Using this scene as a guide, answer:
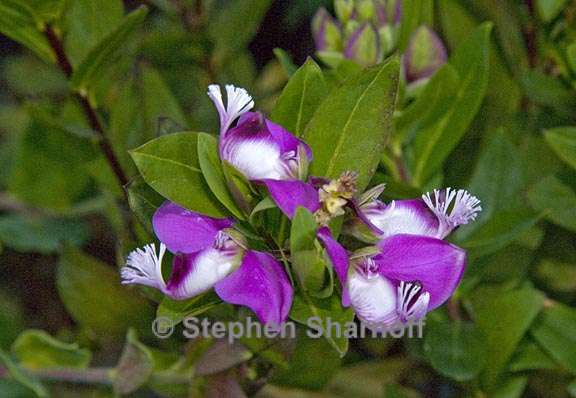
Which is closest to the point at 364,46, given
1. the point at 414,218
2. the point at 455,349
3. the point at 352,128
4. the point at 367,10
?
the point at 367,10

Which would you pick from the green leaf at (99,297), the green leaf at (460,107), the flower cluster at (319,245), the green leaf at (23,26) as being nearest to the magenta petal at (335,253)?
the flower cluster at (319,245)

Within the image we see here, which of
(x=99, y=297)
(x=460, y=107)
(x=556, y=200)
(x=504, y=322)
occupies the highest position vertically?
(x=460, y=107)

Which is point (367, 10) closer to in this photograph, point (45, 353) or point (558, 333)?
point (558, 333)

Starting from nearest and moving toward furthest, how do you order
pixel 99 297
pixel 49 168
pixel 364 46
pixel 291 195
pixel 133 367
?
pixel 291 195 < pixel 364 46 < pixel 133 367 < pixel 99 297 < pixel 49 168

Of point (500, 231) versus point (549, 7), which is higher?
point (549, 7)

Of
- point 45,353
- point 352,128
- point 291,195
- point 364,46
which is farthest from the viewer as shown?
point 45,353

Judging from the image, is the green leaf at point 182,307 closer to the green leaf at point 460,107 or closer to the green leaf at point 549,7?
the green leaf at point 460,107

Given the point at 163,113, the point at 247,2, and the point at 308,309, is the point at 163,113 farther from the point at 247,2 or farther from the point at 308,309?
the point at 308,309
